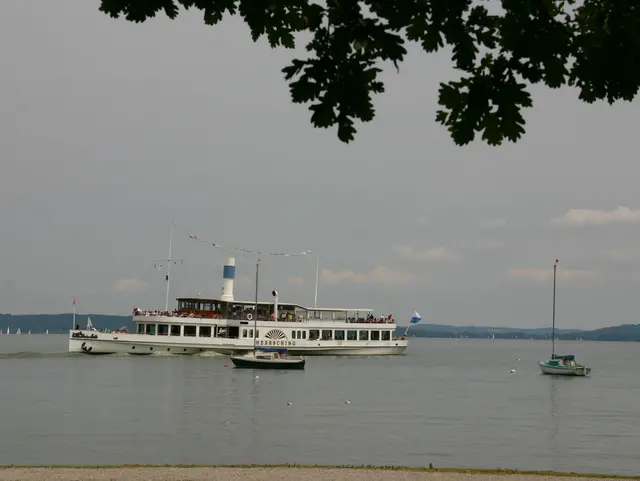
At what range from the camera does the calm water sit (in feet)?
94.5

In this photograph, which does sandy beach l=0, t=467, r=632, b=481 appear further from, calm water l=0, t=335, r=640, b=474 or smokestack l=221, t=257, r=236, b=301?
smokestack l=221, t=257, r=236, b=301

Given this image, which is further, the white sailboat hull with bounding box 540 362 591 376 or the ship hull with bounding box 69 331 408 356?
the ship hull with bounding box 69 331 408 356

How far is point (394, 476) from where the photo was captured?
638 inches

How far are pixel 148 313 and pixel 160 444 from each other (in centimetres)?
5149

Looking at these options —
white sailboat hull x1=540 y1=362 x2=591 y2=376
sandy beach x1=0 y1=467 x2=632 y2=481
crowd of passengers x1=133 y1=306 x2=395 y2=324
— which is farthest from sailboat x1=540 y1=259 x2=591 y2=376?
sandy beach x1=0 y1=467 x2=632 y2=481

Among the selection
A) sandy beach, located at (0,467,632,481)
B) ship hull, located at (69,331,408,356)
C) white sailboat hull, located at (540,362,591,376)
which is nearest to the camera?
sandy beach, located at (0,467,632,481)

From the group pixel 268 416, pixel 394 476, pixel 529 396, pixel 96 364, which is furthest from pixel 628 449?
pixel 96 364

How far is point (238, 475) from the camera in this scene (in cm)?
1614

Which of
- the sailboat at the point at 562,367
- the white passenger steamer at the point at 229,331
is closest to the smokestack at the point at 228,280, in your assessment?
the white passenger steamer at the point at 229,331

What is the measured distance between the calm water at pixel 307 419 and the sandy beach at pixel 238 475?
9.72 metres

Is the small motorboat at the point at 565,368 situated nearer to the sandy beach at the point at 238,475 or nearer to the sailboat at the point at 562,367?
the sailboat at the point at 562,367

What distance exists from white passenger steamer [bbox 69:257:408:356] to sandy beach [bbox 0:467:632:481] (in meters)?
61.8

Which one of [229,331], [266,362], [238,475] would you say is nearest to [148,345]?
[229,331]

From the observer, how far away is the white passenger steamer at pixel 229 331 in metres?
81.8
